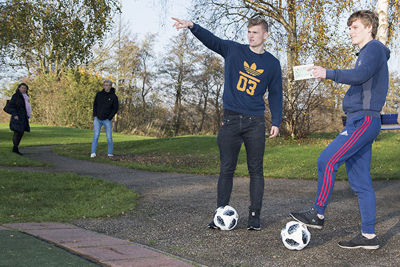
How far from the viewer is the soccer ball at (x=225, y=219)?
4.10 meters

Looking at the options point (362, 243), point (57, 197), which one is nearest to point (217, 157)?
point (57, 197)

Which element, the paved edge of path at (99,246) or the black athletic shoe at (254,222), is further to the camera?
the black athletic shoe at (254,222)

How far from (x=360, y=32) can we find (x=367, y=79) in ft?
1.59

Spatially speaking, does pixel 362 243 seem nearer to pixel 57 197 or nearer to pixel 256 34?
pixel 256 34

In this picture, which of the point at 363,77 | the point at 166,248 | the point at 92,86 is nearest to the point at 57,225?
the point at 166,248

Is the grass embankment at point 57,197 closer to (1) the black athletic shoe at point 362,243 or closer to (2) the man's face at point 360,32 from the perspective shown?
(1) the black athletic shoe at point 362,243

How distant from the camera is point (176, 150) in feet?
46.6

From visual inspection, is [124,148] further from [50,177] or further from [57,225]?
[57,225]

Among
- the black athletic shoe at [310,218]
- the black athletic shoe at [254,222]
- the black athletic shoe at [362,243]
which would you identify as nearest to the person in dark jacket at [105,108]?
the black athletic shoe at [254,222]

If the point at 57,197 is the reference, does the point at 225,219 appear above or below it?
above

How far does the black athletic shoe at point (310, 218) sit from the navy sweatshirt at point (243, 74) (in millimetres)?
1059

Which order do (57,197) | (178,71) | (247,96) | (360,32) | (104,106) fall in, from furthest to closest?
(178,71), (104,106), (57,197), (247,96), (360,32)

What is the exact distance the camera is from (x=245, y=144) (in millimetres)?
4270

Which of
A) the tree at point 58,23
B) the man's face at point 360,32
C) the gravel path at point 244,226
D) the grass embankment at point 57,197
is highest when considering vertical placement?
the tree at point 58,23
